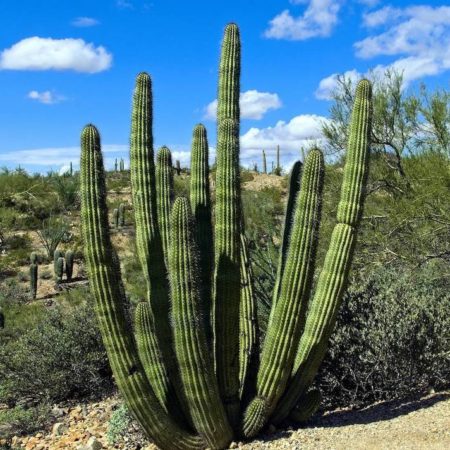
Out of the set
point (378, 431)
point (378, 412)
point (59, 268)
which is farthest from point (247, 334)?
point (59, 268)

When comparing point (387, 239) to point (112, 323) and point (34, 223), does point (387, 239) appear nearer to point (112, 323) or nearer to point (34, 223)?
point (112, 323)

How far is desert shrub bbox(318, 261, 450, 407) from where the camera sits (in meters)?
7.43

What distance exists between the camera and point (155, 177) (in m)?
7.01

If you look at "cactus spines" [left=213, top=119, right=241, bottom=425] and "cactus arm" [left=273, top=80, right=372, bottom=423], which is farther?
"cactus arm" [left=273, top=80, right=372, bottom=423]

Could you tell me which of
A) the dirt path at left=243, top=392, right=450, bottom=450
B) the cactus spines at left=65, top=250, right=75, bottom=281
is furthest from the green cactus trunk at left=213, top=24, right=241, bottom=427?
the cactus spines at left=65, top=250, right=75, bottom=281

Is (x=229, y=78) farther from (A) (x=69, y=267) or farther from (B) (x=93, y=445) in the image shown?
(A) (x=69, y=267)

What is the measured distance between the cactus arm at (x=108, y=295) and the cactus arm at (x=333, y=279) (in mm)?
1362

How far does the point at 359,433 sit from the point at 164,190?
122 inches

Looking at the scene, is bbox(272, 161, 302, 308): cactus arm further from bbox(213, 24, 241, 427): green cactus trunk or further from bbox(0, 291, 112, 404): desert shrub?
bbox(0, 291, 112, 404): desert shrub

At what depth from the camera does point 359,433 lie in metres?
6.33

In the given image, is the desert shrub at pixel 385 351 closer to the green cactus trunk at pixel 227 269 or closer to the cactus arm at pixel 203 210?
the green cactus trunk at pixel 227 269

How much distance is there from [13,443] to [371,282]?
470cm

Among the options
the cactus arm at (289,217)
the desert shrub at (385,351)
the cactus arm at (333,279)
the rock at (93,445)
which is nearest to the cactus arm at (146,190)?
the cactus arm at (289,217)

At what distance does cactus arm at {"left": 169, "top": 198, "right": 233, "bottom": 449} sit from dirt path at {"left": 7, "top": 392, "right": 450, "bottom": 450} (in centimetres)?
77
